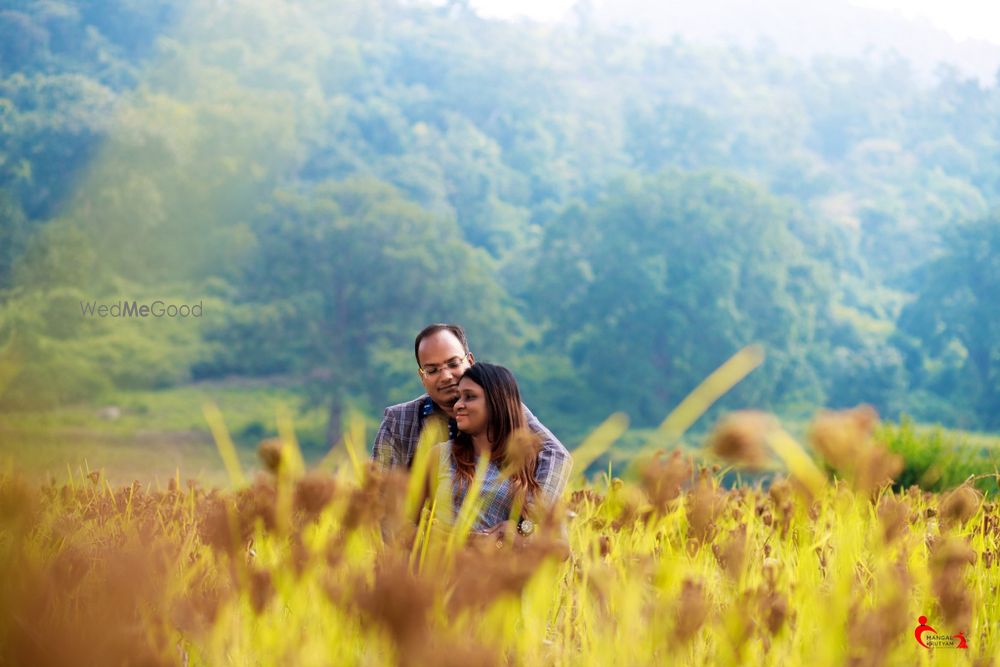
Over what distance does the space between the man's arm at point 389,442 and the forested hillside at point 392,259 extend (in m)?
26.3

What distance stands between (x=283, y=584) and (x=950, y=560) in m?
0.74

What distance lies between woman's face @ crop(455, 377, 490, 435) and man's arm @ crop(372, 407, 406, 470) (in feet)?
1.68

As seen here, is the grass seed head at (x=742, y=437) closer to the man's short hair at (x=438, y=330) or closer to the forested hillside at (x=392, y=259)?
the man's short hair at (x=438, y=330)

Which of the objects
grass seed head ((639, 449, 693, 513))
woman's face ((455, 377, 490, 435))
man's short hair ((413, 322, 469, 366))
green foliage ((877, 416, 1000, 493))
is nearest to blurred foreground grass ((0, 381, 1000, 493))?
green foliage ((877, 416, 1000, 493))

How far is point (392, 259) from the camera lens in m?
33.4

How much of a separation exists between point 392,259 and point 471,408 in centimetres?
3131

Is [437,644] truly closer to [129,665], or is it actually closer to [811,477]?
[129,665]

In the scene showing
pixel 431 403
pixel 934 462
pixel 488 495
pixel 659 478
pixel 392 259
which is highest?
pixel 392 259

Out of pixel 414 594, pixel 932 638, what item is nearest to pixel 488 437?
pixel 932 638

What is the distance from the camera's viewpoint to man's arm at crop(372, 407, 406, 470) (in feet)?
9.37

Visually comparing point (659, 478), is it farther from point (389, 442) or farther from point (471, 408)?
point (389, 442)

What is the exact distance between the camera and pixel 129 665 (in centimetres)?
93

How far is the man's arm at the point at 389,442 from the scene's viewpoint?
9.37ft

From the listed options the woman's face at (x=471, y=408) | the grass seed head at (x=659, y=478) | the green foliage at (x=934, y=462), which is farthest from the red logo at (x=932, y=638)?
the green foliage at (x=934, y=462)
